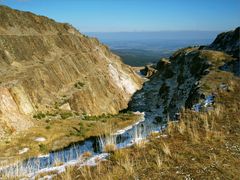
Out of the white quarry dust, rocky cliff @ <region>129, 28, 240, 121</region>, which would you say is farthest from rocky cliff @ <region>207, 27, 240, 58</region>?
the white quarry dust

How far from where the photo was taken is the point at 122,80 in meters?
63.7

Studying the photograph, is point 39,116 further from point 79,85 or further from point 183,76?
point 183,76

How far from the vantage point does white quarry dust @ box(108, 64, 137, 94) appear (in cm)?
6138

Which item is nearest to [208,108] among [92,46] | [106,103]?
[106,103]

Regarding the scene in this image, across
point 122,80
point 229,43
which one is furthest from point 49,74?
point 229,43

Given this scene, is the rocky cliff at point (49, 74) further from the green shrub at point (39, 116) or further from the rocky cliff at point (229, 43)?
the rocky cliff at point (229, 43)

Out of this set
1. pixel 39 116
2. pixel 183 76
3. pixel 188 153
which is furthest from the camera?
pixel 183 76

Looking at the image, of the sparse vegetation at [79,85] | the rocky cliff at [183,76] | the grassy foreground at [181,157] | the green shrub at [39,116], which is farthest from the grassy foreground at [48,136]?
the sparse vegetation at [79,85]

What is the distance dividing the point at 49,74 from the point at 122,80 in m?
22.8

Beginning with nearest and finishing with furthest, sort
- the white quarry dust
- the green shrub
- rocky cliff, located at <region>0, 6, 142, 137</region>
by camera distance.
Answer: the green shrub, rocky cliff, located at <region>0, 6, 142, 137</region>, the white quarry dust

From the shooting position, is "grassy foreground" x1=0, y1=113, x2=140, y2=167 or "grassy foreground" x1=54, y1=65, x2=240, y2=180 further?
"grassy foreground" x1=0, y1=113, x2=140, y2=167

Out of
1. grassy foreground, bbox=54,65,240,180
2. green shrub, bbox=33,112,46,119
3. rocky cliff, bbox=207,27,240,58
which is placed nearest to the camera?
grassy foreground, bbox=54,65,240,180

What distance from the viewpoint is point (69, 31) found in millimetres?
67750

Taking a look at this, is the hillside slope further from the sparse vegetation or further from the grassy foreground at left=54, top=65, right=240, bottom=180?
the sparse vegetation
